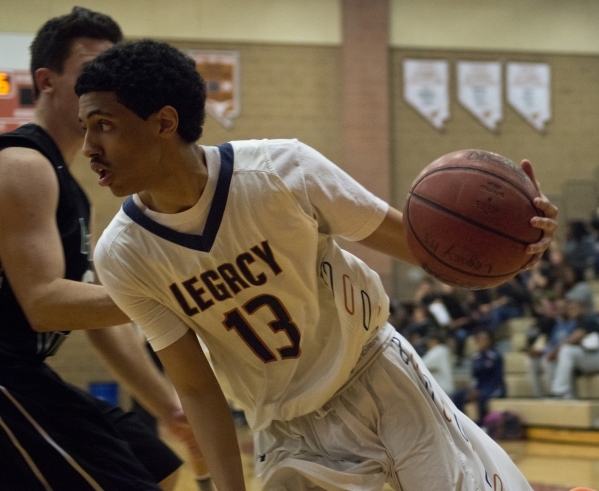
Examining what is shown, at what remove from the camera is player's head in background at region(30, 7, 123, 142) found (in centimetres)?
261

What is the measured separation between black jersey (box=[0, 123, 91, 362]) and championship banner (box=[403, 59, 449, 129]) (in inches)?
414

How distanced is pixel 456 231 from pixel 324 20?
10772mm

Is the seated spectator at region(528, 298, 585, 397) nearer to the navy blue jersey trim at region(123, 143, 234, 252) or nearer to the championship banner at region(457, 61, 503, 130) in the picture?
the championship banner at region(457, 61, 503, 130)

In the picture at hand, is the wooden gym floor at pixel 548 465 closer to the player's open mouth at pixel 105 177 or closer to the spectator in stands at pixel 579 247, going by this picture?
the spectator in stands at pixel 579 247

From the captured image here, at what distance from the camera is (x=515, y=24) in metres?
12.8

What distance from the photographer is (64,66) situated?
2.62 metres

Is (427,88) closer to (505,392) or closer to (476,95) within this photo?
(476,95)

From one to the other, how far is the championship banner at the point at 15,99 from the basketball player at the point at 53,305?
3.80 meters

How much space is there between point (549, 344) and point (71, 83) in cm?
770

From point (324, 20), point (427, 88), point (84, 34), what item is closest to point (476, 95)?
point (427, 88)

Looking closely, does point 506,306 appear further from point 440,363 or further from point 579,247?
point 440,363

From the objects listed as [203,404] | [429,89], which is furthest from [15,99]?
[429,89]

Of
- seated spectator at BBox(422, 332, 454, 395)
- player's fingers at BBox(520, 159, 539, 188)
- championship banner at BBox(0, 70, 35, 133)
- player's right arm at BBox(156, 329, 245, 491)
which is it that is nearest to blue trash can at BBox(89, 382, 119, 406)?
seated spectator at BBox(422, 332, 454, 395)

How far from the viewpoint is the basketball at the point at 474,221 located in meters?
2.07
